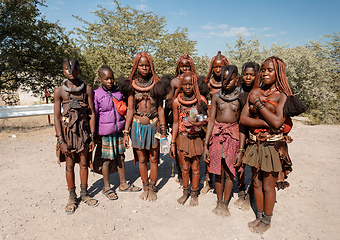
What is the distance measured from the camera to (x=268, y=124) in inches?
106

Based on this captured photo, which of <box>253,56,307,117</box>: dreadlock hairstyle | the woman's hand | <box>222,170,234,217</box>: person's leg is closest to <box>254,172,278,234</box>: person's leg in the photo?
<box>222,170,234,217</box>: person's leg

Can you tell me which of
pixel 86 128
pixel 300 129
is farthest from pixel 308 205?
pixel 300 129

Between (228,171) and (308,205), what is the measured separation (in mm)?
1724

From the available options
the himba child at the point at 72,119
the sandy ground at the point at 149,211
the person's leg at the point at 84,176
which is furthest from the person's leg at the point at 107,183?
the himba child at the point at 72,119

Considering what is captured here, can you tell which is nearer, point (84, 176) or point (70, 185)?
point (70, 185)

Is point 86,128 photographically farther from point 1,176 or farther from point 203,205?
point 1,176

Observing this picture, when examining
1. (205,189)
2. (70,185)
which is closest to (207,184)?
(205,189)

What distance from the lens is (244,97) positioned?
3.07 meters

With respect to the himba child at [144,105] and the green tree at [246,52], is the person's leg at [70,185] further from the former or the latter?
the green tree at [246,52]

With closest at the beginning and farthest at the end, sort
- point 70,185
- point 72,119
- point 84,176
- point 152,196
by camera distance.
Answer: point 72,119
point 70,185
point 84,176
point 152,196

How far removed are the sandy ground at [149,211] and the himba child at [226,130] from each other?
85 centimetres

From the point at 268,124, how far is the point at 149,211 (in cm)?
241

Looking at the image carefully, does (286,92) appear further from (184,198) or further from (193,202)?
(184,198)

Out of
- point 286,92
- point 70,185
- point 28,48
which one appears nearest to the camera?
point 286,92
